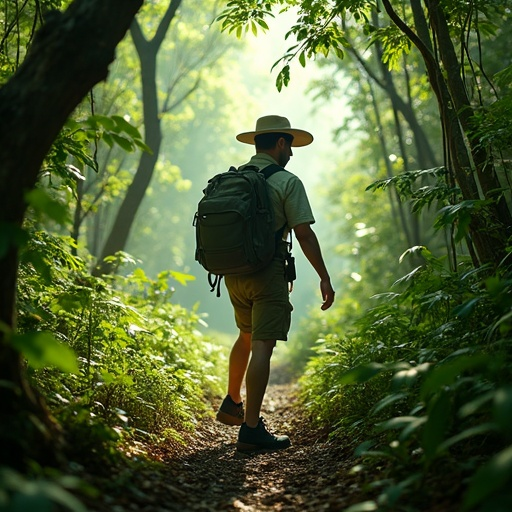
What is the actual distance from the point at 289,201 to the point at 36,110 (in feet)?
7.89

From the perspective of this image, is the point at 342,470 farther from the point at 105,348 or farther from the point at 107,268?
the point at 107,268

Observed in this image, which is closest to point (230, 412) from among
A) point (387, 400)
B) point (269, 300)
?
point (269, 300)

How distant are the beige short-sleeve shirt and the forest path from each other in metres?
1.76

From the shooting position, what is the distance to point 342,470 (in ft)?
11.2

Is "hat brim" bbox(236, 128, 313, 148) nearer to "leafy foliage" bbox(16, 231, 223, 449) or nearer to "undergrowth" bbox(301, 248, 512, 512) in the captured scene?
"undergrowth" bbox(301, 248, 512, 512)

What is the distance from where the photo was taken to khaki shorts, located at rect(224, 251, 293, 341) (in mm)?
4297

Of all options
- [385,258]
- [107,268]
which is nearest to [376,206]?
[385,258]

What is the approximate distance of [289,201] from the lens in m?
4.38

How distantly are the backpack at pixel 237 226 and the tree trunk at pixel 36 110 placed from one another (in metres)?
1.73

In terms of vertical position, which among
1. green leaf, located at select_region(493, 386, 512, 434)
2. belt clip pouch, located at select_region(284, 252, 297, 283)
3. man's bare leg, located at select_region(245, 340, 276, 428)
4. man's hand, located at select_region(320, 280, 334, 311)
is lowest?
green leaf, located at select_region(493, 386, 512, 434)

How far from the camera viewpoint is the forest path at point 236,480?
266cm

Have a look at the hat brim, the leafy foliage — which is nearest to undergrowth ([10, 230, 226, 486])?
the leafy foliage

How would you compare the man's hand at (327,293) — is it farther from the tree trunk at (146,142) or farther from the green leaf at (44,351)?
the tree trunk at (146,142)

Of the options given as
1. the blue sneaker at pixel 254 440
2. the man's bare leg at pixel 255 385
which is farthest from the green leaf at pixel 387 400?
the blue sneaker at pixel 254 440
